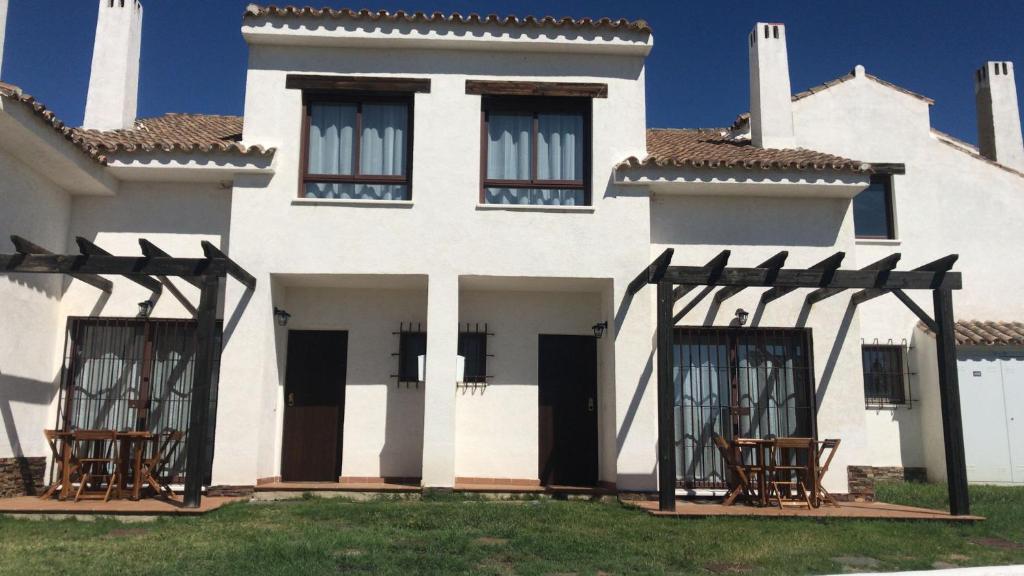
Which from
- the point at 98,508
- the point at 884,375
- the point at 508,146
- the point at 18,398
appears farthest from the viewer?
the point at 884,375

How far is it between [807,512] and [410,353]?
5.86m

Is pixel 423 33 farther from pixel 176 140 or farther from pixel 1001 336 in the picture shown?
pixel 1001 336

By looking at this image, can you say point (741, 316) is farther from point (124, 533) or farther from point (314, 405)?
point (124, 533)

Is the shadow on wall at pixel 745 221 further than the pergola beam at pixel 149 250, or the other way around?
the shadow on wall at pixel 745 221

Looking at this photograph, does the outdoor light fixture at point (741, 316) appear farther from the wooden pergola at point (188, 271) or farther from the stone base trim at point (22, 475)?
the stone base trim at point (22, 475)

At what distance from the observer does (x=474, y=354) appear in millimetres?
12328

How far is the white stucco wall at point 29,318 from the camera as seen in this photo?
395 inches

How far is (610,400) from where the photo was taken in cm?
1165

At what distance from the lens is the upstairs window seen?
15.1m

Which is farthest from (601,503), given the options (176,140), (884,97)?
(884,97)

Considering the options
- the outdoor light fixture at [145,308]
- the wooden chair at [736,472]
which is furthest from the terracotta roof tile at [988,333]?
the outdoor light fixture at [145,308]

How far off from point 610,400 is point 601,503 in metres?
1.55

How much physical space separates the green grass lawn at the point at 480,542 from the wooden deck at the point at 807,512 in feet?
0.58

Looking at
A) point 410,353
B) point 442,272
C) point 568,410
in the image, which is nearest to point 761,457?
point 568,410
